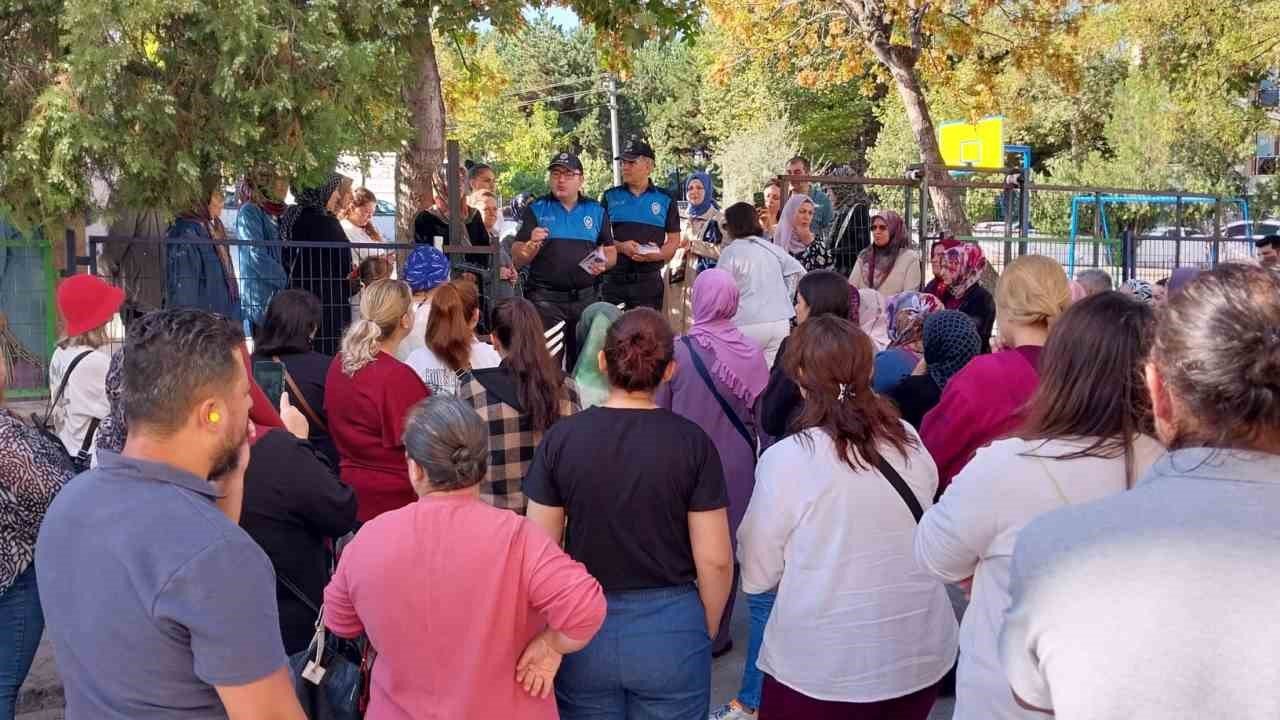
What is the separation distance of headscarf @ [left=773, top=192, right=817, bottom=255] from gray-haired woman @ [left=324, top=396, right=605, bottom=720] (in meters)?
6.67

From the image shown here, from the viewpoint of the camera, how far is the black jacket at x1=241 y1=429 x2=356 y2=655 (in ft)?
12.0

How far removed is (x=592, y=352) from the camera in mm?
5492

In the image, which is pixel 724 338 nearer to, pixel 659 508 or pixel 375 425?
pixel 375 425

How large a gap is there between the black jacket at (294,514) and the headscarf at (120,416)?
6 centimetres

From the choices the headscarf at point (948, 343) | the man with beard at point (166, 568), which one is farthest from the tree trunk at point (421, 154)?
the man with beard at point (166, 568)

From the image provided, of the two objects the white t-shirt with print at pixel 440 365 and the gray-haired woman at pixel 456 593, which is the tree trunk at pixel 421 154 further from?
the gray-haired woman at pixel 456 593

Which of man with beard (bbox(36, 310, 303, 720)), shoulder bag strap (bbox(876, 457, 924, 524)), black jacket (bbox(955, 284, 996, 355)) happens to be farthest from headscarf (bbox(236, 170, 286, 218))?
man with beard (bbox(36, 310, 303, 720))

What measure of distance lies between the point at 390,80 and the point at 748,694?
431 centimetres

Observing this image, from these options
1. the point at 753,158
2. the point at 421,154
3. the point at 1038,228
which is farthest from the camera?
the point at 753,158

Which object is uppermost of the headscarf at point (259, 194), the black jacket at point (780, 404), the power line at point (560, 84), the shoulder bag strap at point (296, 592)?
the power line at point (560, 84)

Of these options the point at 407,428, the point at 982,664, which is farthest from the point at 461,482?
the point at 982,664

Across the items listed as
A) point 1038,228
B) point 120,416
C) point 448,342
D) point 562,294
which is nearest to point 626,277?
point 562,294

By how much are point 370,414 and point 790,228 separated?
17.8ft

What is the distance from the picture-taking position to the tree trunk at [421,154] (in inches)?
417
